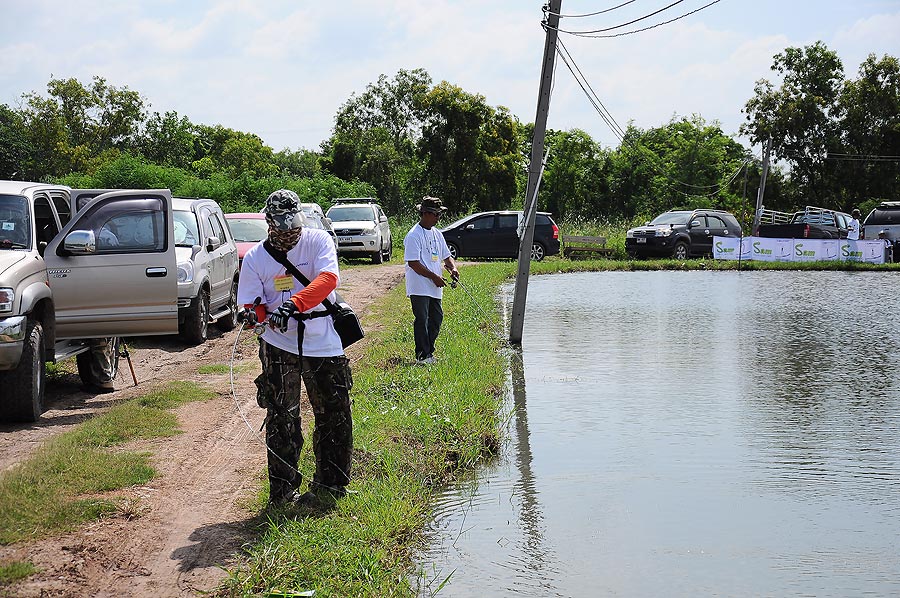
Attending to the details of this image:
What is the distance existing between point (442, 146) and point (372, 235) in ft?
75.4

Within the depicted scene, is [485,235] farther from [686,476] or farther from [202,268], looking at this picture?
[686,476]

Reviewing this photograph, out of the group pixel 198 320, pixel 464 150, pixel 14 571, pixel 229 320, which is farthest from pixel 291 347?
pixel 464 150

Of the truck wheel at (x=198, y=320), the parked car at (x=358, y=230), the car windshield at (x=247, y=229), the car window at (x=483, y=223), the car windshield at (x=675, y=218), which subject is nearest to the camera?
the truck wheel at (x=198, y=320)

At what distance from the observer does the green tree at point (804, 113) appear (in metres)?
52.6

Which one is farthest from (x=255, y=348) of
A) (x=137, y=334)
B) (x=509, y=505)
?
(x=509, y=505)

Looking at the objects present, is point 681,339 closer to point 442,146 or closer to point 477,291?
point 477,291

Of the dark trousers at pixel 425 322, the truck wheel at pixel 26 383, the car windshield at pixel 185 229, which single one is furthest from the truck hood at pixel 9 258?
the car windshield at pixel 185 229

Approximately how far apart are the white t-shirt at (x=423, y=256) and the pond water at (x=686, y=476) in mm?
1556

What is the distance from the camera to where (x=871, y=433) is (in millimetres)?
9461

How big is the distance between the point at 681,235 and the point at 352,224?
38.2ft

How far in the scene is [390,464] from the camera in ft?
24.0

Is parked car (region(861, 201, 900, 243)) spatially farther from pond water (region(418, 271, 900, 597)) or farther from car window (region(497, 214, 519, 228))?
pond water (region(418, 271, 900, 597))

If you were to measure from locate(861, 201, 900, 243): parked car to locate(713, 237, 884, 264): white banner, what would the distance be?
5.92 feet

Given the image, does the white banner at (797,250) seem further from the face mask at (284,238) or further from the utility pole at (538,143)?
the face mask at (284,238)
